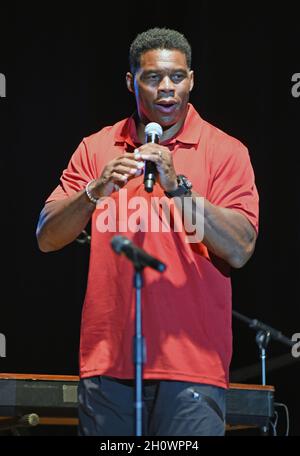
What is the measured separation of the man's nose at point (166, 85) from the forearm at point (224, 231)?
0.38m

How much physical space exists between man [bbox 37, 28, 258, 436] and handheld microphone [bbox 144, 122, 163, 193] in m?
0.02

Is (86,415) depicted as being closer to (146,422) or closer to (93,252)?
(146,422)

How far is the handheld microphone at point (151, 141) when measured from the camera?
2375mm

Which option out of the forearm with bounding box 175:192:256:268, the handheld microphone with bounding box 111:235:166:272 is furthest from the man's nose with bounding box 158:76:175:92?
the handheld microphone with bounding box 111:235:166:272

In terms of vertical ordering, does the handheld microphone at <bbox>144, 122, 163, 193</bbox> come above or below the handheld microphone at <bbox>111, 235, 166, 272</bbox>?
above

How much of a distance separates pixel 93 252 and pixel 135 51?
700 mm

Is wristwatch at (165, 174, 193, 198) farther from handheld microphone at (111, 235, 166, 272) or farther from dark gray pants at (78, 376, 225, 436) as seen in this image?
dark gray pants at (78, 376, 225, 436)

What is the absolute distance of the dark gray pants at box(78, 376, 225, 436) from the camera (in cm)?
238
